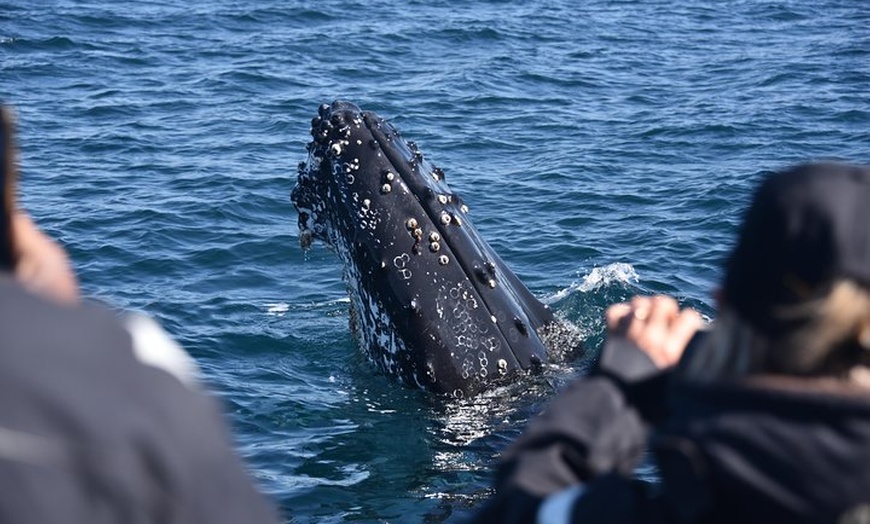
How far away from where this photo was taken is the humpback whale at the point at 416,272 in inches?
331

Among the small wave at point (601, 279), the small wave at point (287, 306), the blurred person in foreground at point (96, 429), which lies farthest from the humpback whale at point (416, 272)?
the blurred person in foreground at point (96, 429)

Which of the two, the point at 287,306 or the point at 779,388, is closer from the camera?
the point at 779,388

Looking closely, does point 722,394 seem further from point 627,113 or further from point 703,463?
point 627,113

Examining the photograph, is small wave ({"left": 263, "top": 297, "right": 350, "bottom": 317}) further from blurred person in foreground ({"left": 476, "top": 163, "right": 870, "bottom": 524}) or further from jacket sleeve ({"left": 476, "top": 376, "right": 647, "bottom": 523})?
blurred person in foreground ({"left": 476, "top": 163, "right": 870, "bottom": 524})

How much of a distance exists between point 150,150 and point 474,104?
18.8ft

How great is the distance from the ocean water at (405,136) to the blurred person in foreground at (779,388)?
502 cm

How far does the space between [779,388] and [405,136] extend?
16.8 m

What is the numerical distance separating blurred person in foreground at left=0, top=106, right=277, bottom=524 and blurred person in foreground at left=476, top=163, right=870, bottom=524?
0.93 metres

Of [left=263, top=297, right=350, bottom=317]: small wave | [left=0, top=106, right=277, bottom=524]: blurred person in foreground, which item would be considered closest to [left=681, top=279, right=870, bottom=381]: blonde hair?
[left=0, top=106, right=277, bottom=524]: blurred person in foreground

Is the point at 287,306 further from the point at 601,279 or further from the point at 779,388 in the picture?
the point at 779,388

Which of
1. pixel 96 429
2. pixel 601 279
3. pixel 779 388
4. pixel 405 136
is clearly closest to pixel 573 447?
pixel 779 388

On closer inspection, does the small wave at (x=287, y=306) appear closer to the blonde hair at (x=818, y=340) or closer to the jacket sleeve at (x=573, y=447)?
the jacket sleeve at (x=573, y=447)

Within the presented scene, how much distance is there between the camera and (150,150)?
60.1 ft

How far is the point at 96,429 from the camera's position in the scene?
205 centimetres
